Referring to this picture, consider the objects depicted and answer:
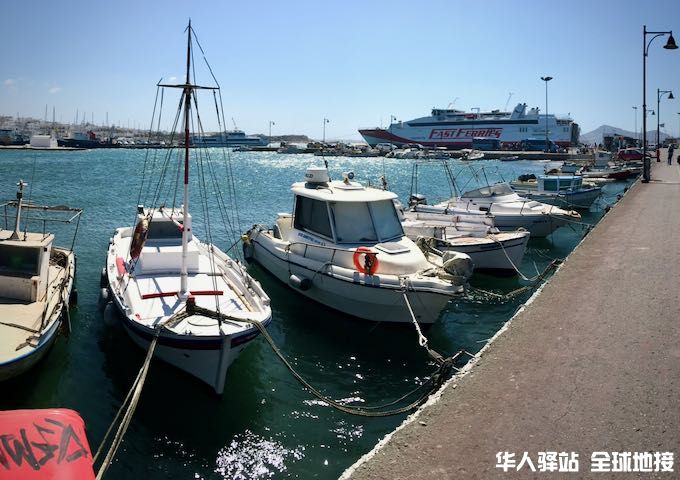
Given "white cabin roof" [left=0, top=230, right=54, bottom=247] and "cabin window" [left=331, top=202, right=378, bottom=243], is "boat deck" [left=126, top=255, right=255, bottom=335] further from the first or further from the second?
"cabin window" [left=331, top=202, right=378, bottom=243]

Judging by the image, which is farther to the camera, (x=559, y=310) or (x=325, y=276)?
(x=325, y=276)

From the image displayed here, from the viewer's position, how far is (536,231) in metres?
24.5

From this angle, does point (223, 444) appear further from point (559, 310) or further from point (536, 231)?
point (536, 231)

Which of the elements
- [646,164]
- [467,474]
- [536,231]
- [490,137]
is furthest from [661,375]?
[490,137]

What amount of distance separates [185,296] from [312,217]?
5181mm

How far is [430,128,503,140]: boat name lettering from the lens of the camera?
123750mm

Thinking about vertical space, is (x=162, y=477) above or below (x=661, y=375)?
below

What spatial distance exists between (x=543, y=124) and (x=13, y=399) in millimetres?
124937

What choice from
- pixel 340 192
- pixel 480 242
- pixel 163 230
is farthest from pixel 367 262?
pixel 480 242

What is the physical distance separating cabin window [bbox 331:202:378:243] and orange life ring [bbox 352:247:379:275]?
1.16 meters

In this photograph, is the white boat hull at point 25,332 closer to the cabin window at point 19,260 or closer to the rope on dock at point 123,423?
the cabin window at point 19,260

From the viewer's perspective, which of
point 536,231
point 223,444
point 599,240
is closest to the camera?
point 223,444

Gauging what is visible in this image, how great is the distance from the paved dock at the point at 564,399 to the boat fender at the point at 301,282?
565 cm

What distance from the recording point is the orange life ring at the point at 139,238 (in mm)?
12891
